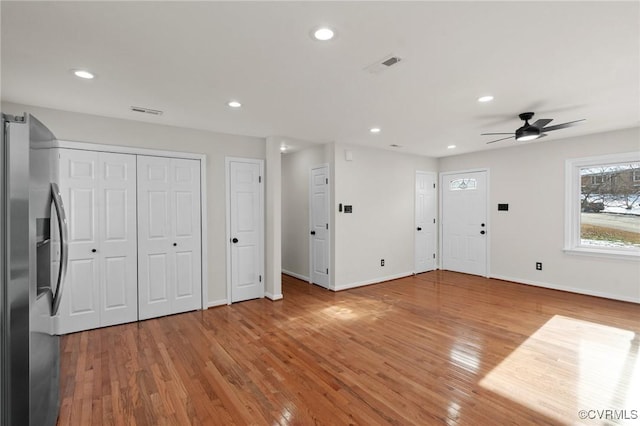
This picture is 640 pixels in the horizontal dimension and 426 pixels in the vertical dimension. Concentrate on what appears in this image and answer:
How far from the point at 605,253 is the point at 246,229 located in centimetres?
557

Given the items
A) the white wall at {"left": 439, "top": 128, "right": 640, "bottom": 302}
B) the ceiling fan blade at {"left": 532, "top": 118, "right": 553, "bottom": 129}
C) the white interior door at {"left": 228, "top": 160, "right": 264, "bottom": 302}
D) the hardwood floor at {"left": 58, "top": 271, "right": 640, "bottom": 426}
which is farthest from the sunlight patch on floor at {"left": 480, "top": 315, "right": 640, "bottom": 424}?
the white interior door at {"left": 228, "top": 160, "right": 264, "bottom": 302}

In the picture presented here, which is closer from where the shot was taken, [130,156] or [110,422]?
[110,422]

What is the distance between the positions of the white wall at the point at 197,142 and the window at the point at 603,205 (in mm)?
5223

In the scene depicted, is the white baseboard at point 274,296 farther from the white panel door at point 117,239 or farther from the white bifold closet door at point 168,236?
the white panel door at point 117,239

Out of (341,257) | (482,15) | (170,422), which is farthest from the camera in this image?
(341,257)

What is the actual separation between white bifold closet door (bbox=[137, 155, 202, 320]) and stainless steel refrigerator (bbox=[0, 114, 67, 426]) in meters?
2.34

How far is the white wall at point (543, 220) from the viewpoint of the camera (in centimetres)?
464

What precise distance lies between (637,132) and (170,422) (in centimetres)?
664

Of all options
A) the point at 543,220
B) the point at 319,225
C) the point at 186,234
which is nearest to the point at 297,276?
the point at 319,225

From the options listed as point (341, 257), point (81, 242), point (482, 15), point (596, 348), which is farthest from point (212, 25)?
point (596, 348)

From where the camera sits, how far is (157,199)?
4.02 m

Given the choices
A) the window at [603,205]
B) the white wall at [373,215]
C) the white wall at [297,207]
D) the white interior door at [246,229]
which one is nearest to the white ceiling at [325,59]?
the white interior door at [246,229]

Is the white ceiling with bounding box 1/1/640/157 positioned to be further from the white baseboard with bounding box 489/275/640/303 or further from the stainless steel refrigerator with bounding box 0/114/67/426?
the white baseboard with bounding box 489/275/640/303

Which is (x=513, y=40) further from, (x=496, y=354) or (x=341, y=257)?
(x=341, y=257)
